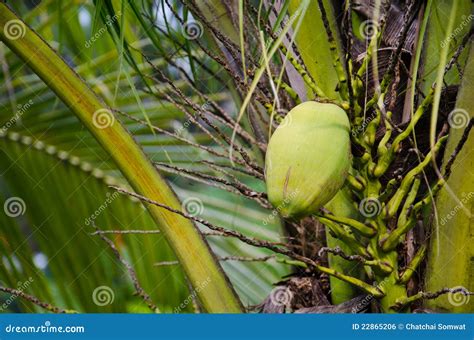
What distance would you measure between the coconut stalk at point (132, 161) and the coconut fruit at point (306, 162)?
0.29 m

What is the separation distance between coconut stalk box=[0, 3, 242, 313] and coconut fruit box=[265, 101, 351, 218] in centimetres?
29

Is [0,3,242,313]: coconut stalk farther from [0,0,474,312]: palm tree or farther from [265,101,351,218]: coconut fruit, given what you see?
[265,101,351,218]: coconut fruit

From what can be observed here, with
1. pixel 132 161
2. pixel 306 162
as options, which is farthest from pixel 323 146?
pixel 132 161

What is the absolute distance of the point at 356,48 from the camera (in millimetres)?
1271

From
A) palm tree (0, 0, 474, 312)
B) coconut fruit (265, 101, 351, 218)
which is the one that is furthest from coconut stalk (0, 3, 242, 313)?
coconut fruit (265, 101, 351, 218)

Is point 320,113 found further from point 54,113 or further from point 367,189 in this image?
point 54,113

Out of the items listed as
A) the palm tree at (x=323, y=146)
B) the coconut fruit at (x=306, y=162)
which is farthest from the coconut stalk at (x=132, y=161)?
the coconut fruit at (x=306, y=162)

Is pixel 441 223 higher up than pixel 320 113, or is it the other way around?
pixel 320 113

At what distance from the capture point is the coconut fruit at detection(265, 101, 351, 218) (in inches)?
34.8

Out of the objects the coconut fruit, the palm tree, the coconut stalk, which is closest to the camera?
the coconut fruit

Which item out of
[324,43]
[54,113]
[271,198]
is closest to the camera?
[271,198]

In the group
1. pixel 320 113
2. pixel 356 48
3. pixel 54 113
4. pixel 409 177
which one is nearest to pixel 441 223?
pixel 409 177

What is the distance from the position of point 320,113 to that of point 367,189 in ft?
0.60

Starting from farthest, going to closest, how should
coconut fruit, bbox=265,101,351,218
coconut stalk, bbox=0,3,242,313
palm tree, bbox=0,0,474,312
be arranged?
coconut stalk, bbox=0,3,242,313
palm tree, bbox=0,0,474,312
coconut fruit, bbox=265,101,351,218
